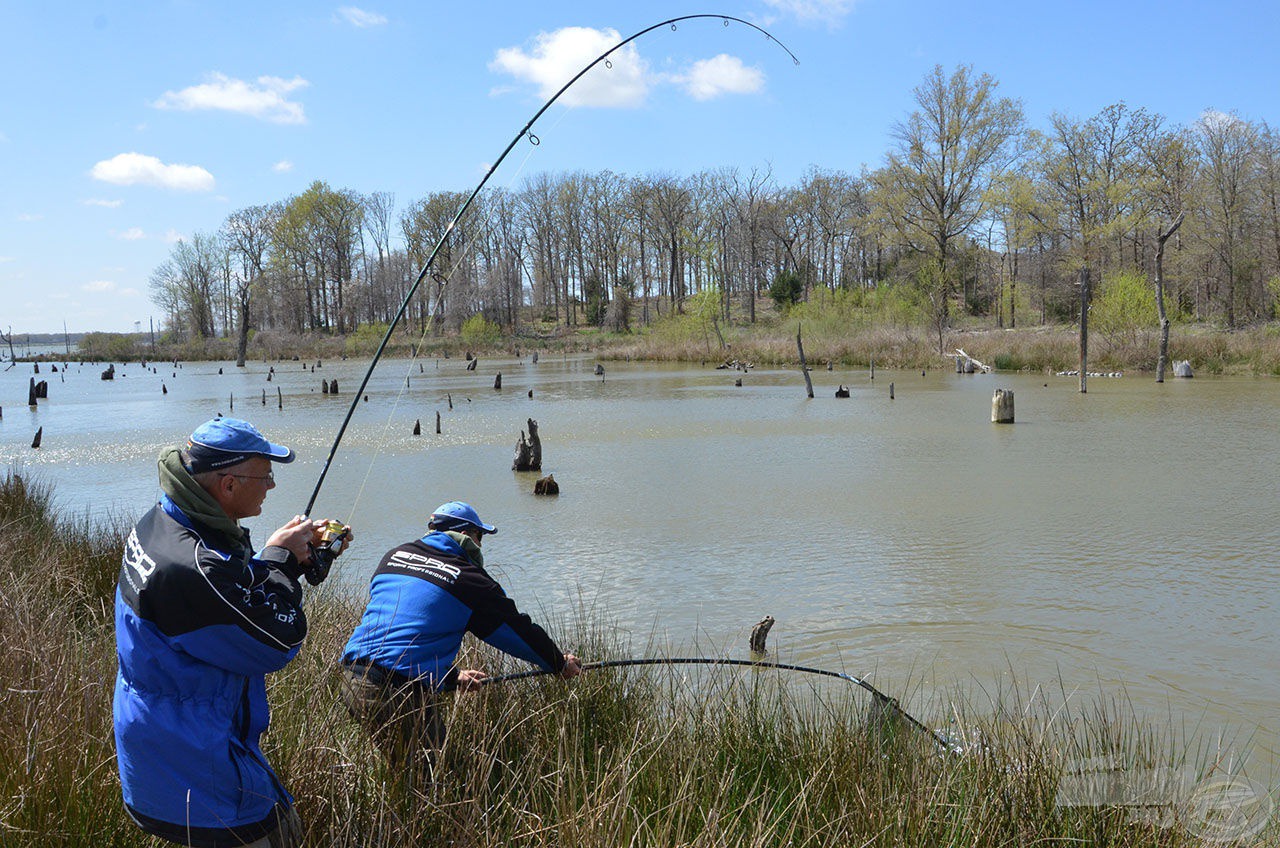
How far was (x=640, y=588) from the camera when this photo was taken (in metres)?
9.41

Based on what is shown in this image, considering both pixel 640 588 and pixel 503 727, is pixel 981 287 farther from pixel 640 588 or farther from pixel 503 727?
pixel 503 727

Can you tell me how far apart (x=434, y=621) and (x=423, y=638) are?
0.27 ft

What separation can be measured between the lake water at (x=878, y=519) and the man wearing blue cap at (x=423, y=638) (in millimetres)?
2523

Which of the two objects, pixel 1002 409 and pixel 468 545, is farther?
pixel 1002 409

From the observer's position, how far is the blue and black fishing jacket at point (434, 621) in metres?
3.95

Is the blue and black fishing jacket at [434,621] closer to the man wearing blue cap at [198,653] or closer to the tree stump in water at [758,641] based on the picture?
the man wearing blue cap at [198,653]

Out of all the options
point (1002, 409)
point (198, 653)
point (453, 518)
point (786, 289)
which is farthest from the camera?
point (786, 289)

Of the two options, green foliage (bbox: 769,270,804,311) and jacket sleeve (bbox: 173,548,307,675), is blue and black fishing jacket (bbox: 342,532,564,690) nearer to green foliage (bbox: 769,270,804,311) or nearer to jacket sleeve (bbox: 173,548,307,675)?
jacket sleeve (bbox: 173,548,307,675)

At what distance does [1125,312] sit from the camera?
3941cm

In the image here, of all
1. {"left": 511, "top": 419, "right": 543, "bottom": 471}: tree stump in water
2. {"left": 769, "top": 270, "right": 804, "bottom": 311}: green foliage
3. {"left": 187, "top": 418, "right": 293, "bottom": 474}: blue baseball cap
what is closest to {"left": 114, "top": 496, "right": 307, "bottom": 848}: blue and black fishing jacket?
{"left": 187, "top": 418, "right": 293, "bottom": 474}: blue baseball cap

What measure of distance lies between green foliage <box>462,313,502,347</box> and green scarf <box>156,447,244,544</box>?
76576 mm

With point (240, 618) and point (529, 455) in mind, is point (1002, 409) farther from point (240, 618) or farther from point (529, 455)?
point (240, 618)

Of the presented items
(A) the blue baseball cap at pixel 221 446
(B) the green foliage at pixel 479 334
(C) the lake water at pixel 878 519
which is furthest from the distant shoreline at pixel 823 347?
(A) the blue baseball cap at pixel 221 446

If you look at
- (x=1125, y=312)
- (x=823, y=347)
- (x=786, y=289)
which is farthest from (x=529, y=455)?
(x=786, y=289)
